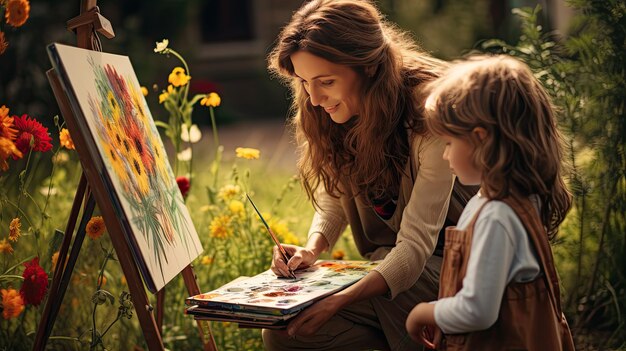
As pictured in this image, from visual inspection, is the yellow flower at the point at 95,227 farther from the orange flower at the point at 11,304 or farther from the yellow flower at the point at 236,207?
the yellow flower at the point at 236,207

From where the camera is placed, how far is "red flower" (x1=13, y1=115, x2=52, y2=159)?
2.45 meters

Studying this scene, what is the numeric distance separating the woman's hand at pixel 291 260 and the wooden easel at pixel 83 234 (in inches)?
9.8

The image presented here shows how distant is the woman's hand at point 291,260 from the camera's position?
96.5 inches

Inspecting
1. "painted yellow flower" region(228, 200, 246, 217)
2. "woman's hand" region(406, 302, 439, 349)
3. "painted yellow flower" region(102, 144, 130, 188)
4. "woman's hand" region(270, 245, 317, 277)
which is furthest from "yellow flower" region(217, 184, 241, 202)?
"woman's hand" region(406, 302, 439, 349)

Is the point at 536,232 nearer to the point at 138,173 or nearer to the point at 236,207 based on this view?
the point at 138,173

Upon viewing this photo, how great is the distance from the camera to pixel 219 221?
313cm

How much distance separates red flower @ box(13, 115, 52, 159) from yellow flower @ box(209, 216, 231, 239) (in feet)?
2.48

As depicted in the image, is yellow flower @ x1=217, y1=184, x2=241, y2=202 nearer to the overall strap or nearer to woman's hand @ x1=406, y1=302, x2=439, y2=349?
woman's hand @ x1=406, y1=302, x2=439, y2=349

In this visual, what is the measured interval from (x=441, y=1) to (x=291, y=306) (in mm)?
6138

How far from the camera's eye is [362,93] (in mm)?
2447

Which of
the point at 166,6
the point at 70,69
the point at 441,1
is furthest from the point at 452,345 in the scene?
the point at 166,6

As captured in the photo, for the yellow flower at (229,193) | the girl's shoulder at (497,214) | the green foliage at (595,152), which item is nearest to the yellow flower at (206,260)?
the yellow flower at (229,193)

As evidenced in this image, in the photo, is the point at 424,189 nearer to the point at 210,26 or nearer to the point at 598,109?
the point at 598,109

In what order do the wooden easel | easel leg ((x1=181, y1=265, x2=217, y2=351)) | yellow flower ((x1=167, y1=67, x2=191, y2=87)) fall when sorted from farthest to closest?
yellow flower ((x1=167, y1=67, x2=191, y2=87))
easel leg ((x1=181, y1=265, x2=217, y2=351))
the wooden easel
